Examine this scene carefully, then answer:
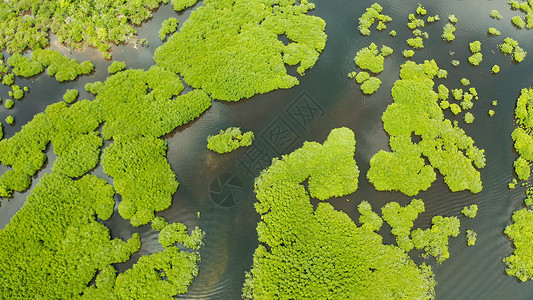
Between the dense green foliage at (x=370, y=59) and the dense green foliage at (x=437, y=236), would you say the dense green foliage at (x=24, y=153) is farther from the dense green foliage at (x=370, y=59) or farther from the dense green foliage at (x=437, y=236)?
the dense green foliage at (x=437, y=236)

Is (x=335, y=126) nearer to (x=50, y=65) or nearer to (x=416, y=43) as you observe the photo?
(x=416, y=43)

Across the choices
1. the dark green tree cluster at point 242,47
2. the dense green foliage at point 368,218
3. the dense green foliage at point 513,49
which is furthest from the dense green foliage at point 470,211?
the dense green foliage at point 513,49

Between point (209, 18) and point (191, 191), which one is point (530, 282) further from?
point (209, 18)

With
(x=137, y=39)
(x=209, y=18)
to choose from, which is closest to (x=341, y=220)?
(x=209, y=18)

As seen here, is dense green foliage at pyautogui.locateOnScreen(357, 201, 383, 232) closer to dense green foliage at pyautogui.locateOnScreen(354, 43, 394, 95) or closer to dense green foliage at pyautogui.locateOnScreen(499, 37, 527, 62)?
dense green foliage at pyautogui.locateOnScreen(354, 43, 394, 95)

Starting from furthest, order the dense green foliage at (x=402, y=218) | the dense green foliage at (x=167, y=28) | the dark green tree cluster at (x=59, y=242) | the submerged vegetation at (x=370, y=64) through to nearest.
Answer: the dense green foliage at (x=167, y=28), the submerged vegetation at (x=370, y=64), the dense green foliage at (x=402, y=218), the dark green tree cluster at (x=59, y=242)

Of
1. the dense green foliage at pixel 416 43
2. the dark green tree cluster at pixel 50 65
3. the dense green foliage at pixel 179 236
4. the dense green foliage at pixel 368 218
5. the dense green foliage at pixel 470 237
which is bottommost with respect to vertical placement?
the dense green foliage at pixel 470 237

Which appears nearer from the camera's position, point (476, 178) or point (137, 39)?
point (476, 178)

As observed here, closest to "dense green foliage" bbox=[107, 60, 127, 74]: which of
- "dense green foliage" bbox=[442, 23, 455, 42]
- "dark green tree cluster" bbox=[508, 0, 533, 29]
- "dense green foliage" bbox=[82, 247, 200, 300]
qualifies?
"dense green foliage" bbox=[82, 247, 200, 300]
